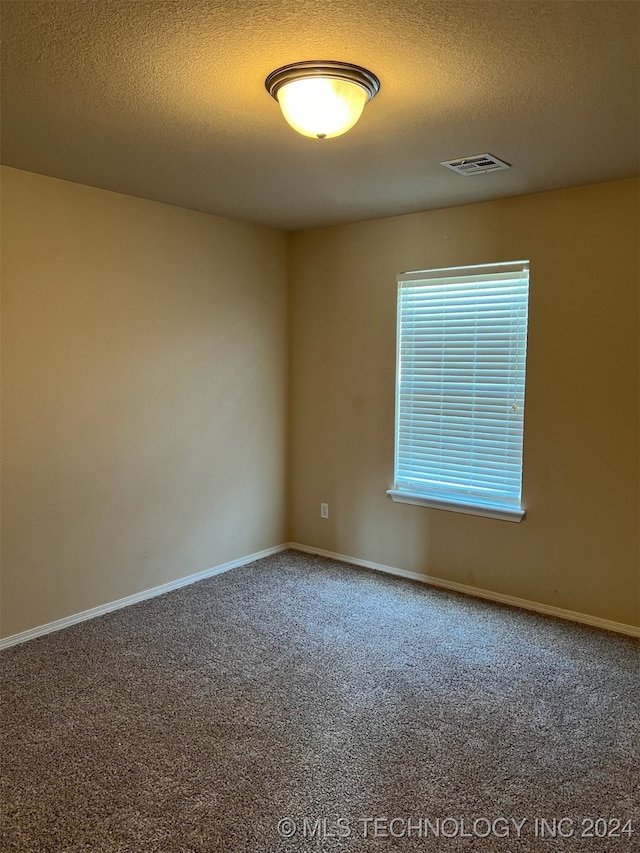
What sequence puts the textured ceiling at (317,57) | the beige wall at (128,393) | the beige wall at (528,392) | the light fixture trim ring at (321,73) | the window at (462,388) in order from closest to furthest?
the textured ceiling at (317,57) → the light fixture trim ring at (321,73) → the beige wall at (128,393) → the beige wall at (528,392) → the window at (462,388)

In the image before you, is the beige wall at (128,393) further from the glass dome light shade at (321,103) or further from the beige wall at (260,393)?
the glass dome light shade at (321,103)

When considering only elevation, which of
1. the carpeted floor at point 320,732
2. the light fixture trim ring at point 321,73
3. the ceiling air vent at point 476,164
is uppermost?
the ceiling air vent at point 476,164

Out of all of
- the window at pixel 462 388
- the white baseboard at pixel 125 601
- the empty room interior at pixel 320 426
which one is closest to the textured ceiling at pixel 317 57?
the empty room interior at pixel 320 426

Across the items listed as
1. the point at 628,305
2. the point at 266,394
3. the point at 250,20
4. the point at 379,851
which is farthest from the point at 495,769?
the point at 266,394

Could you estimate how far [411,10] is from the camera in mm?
1700

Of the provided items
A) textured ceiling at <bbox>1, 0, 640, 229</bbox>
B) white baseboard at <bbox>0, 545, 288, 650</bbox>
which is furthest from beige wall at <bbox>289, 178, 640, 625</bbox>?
white baseboard at <bbox>0, 545, 288, 650</bbox>

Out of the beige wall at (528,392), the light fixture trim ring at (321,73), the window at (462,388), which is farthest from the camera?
the window at (462,388)

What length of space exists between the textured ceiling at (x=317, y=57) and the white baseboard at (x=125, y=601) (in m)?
2.43

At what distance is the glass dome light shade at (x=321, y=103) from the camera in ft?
6.73

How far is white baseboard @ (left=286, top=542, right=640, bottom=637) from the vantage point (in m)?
3.49

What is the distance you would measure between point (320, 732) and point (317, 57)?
2473 millimetres

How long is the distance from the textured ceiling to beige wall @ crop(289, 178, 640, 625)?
36 cm

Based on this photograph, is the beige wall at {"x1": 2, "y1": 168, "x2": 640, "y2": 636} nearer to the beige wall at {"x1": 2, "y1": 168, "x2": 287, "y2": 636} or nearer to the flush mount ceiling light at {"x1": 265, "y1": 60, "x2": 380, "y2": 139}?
the beige wall at {"x1": 2, "y1": 168, "x2": 287, "y2": 636}

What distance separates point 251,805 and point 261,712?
553mm
